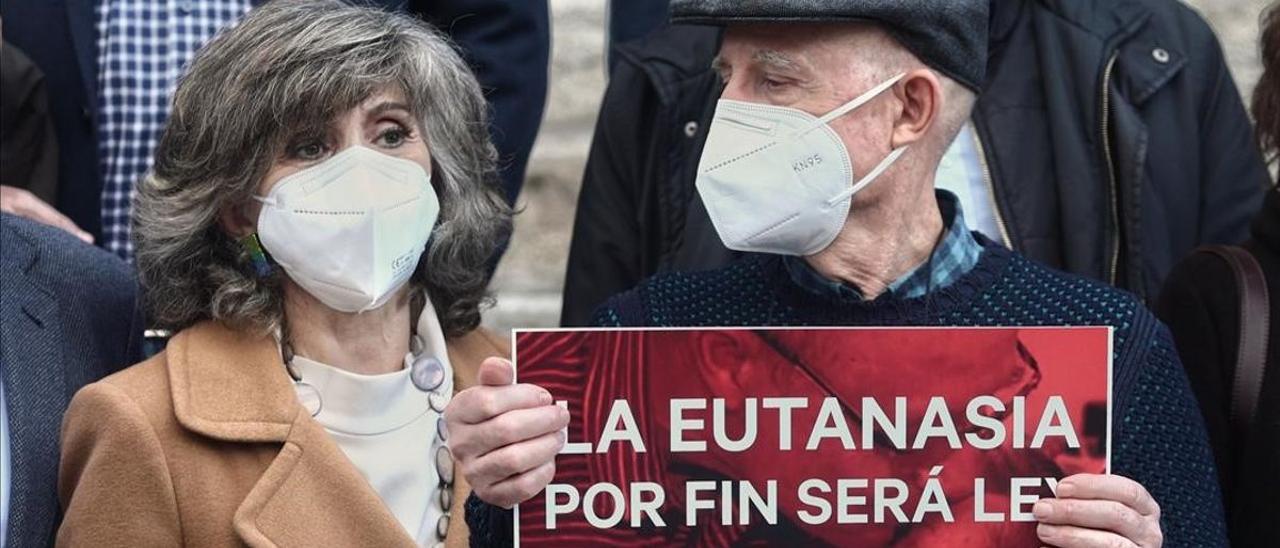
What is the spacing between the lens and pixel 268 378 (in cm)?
338

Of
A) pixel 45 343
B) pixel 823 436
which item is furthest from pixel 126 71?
pixel 823 436

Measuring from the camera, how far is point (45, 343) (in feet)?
11.9

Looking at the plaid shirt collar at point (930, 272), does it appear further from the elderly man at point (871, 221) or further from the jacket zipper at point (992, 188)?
the jacket zipper at point (992, 188)

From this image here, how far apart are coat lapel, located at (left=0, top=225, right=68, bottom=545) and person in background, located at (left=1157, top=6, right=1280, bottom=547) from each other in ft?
6.08

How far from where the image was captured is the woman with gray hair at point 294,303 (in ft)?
10.6

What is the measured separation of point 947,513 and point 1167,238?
53.5 inches

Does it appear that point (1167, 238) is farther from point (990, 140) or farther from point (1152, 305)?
point (990, 140)

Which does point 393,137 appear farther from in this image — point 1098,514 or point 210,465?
point 1098,514

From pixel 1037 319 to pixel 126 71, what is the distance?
2.19 meters

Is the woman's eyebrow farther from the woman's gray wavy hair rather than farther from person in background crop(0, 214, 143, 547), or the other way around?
person in background crop(0, 214, 143, 547)

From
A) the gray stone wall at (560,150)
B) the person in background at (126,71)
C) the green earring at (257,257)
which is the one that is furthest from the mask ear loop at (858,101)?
the gray stone wall at (560,150)

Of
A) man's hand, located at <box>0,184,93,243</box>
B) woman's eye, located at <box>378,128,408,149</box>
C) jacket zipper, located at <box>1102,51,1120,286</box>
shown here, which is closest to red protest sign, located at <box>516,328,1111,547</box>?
woman's eye, located at <box>378,128,408,149</box>

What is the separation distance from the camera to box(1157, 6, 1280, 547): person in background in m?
3.36

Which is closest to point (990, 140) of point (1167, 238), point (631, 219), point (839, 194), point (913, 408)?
point (1167, 238)
